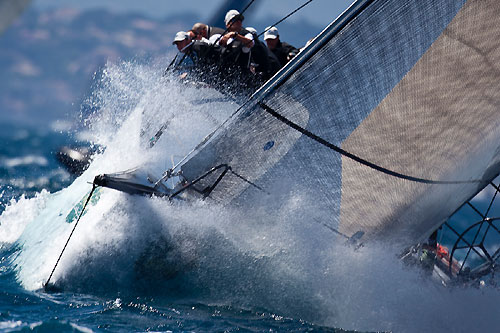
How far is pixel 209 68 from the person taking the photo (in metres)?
4.98

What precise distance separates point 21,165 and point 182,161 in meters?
9.12

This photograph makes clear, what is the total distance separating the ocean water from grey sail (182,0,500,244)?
258 millimetres

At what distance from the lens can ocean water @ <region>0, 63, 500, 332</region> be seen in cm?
395

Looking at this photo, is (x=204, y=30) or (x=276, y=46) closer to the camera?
(x=276, y=46)

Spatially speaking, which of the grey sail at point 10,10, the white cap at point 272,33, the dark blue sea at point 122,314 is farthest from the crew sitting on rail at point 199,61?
the grey sail at point 10,10

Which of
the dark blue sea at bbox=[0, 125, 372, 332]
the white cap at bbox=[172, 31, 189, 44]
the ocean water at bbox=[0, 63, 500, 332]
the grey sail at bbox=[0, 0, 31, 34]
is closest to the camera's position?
the grey sail at bbox=[0, 0, 31, 34]

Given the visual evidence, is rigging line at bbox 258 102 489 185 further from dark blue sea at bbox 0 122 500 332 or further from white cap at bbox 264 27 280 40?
white cap at bbox 264 27 280 40

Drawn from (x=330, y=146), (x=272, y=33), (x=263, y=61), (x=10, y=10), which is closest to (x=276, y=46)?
(x=272, y=33)

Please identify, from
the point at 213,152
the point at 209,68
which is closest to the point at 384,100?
the point at 213,152

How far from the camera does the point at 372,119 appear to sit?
161 inches

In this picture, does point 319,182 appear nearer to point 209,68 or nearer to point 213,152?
point 213,152

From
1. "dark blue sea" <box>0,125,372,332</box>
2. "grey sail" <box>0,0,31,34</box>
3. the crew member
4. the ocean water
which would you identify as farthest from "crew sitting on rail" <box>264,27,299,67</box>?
"grey sail" <box>0,0,31,34</box>

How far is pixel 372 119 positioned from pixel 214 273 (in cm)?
153

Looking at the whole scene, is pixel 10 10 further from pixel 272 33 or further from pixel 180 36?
pixel 272 33
